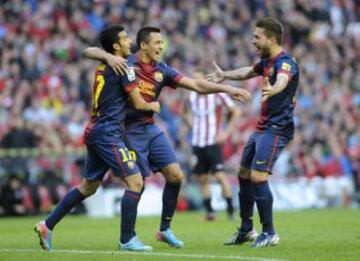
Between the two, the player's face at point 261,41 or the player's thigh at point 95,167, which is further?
the player's face at point 261,41

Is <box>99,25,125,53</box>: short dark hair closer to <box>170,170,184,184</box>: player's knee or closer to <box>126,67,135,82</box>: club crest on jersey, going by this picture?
<box>126,67,135,82</box>: club crest on jersey

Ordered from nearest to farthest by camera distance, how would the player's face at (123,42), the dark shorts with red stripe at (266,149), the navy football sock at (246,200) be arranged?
the player's face at (123,42) → the dark shorts with red stripe at (266,149) → the navy football sock at (246,200)

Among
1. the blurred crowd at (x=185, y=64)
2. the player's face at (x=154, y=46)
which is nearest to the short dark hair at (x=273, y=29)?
the player's face at (x=154, y=46)

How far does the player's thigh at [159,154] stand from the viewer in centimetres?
1245

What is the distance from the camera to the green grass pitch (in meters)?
10.9

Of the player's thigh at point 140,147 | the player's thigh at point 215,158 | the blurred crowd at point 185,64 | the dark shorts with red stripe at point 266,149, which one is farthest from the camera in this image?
the blurred crowd at point 185,64

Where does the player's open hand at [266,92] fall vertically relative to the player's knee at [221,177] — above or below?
above

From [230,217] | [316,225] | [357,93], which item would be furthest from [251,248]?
[357,93]

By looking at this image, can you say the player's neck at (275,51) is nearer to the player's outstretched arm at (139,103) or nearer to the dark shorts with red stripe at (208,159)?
the player's outstretched arm at (139,103)

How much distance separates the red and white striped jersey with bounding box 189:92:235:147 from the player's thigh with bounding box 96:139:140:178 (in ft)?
24.3

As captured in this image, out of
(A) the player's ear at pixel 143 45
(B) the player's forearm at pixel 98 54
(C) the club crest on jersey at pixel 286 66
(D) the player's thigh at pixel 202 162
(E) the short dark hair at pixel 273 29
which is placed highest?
(E) the short dark hair at pixel 273 29

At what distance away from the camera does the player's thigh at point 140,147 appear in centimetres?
1235

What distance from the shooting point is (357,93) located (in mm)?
30438

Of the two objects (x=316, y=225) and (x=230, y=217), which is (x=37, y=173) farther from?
(x=316, y=225)
